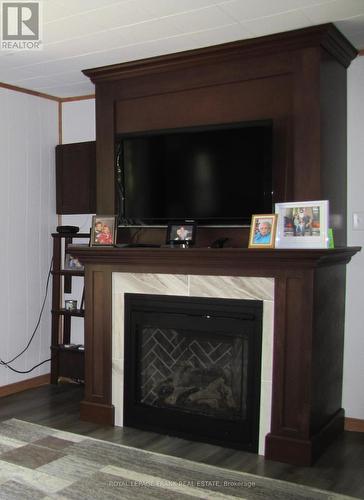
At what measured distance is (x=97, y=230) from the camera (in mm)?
3789

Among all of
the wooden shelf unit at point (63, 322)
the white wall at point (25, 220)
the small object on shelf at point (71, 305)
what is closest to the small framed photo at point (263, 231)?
the wooden shelf unit at point (63, 322)

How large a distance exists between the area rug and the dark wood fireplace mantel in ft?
1.20

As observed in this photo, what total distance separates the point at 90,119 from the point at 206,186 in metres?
1.62

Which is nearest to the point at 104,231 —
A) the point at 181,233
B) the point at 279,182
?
the point at 181,233

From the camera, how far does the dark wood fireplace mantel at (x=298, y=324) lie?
3045 millimetres

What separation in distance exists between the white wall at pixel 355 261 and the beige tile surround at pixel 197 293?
0.70 metres

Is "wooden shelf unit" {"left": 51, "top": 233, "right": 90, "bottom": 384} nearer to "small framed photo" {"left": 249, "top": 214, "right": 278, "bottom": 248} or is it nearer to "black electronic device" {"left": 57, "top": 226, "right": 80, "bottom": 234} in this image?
"black electronic device" {"left": 57, "top": 226, "right": 80, "bottom": 234}

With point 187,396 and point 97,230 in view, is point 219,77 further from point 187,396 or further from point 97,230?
point 187,396

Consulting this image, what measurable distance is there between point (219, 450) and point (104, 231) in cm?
157

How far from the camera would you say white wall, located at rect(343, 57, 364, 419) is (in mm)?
3521

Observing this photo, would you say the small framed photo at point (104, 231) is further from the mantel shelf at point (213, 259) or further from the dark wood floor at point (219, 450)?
the dark wood floor at point (219, 450)

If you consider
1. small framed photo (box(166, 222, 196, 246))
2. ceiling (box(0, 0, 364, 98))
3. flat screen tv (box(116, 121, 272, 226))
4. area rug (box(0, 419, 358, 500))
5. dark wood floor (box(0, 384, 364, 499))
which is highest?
ceiling (box(0, 0, 364, 98))

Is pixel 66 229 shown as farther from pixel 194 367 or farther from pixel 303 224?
pixel 303 224

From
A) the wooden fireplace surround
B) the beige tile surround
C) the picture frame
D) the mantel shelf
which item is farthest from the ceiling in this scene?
the beige tile surround
